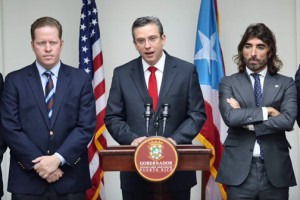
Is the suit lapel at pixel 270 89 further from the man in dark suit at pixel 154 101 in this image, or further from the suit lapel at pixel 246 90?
the man in dark suit at pixel 154 101

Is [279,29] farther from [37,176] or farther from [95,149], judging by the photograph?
[37,176]

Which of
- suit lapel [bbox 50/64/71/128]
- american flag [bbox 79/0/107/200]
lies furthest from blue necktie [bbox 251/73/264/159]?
american flag [bbox 79/0/107/200]

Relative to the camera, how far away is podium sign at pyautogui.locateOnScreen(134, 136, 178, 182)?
2.72 meters

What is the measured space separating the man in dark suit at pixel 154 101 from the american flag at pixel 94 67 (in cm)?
163

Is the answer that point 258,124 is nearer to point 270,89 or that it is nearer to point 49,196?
point 270,89

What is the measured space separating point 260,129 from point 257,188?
37cm

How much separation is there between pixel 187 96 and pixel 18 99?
1.06 metres

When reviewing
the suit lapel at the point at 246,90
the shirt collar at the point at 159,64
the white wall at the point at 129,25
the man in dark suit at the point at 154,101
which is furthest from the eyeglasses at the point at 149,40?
the white wall at the point at 129,25

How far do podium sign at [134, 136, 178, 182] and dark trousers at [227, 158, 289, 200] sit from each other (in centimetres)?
79

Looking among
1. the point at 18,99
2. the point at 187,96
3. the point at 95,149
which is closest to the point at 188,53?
the point at 95,149

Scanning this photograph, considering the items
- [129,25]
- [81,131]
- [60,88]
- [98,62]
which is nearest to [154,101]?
[81,131]

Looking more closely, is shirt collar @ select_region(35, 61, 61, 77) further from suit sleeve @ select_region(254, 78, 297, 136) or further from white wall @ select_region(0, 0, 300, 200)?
white wall @ select_region(0, 0, 300, 200)

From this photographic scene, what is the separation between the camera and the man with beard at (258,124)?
3324 mm

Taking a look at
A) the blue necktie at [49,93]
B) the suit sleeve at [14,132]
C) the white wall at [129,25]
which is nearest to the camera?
the suit sleeve at [14,132]
